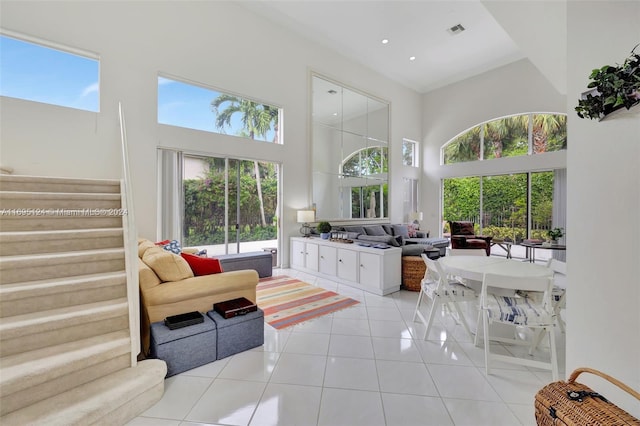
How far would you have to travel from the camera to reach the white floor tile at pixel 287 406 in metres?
1.68

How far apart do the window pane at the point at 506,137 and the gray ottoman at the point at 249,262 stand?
23.0ft

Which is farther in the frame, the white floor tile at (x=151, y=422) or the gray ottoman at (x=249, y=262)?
the gray ottoman at (x=249, y=262)

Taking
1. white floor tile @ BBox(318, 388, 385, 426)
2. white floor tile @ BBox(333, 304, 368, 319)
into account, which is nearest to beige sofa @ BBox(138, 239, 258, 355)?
white floor tile @ BBox(318, 388, 385, 426)

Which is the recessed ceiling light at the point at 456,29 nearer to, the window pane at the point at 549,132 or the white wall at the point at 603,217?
the window pane at the point at 549,132

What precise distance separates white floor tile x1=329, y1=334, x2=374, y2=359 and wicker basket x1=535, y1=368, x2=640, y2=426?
1332 mm

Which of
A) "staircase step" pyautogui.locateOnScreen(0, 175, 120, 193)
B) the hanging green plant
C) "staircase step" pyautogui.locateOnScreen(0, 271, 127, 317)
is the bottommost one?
"staircase step" pyautogui.locateOnScreen(0, 271, 127, 317)

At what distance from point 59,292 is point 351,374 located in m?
2.34

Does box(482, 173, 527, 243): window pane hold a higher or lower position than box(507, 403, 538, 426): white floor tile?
higher

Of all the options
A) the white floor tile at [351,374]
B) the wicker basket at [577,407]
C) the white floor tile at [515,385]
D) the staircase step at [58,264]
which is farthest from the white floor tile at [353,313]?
the staircase step at [58,264]

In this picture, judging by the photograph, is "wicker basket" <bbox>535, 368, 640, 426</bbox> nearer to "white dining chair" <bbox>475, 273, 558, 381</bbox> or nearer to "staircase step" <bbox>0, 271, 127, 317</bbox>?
"white dining chair" <bbox>475, 273, 558, 381</bbox>

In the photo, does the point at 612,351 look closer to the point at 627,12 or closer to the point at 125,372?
the point at 627,12

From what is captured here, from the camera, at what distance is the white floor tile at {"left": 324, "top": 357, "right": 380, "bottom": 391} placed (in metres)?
2.01

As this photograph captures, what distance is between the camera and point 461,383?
2027 millimetres

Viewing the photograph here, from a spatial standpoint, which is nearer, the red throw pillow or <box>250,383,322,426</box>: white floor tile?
<box>250,383,322,426</box>: white floor tile
